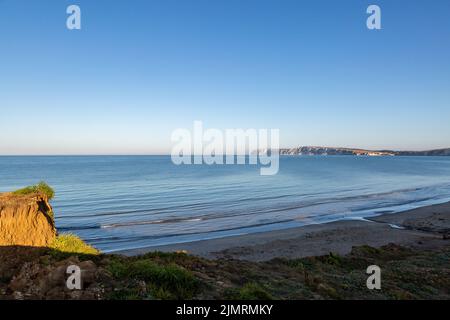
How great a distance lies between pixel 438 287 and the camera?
1158 cm

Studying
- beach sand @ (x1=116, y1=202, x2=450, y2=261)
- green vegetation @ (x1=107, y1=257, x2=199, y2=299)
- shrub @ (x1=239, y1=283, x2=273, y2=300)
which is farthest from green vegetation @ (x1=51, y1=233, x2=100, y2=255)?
beach sand @ (x1=116, y1=202, x2=450, y2=261)

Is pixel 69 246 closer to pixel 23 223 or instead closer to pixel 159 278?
pixel 23 223

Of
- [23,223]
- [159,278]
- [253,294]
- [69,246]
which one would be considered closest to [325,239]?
[253,294]

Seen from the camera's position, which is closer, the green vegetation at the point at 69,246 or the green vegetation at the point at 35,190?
the green vegetation at the point at 69,246

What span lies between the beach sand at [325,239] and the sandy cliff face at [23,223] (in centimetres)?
1132

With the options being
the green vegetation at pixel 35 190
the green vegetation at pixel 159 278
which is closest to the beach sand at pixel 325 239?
the green vegetation at pixel 35 190

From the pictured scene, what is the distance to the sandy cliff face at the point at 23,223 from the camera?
406 inches

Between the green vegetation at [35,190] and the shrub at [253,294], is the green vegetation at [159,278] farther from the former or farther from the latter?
the green vegetation at [35,190]

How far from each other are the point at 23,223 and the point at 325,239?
21938mm

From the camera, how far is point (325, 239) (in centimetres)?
2662

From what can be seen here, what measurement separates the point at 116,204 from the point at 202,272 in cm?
3550

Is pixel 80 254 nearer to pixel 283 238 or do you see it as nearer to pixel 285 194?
pixel 283 238

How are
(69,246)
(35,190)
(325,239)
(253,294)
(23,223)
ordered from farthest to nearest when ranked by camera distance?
1. (325,239)
2. (35,190)
3. (69,246)
4. (23,223)
5. (253,294)

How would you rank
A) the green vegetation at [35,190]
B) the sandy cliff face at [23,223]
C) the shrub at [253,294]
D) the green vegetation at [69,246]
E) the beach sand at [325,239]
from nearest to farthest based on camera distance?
the shrub at [253,294] → the sandy cliff face at [23,223] → the green vegetation at [69,246] → the green vegetation at [35,190] → the beach sand at [325,239]
